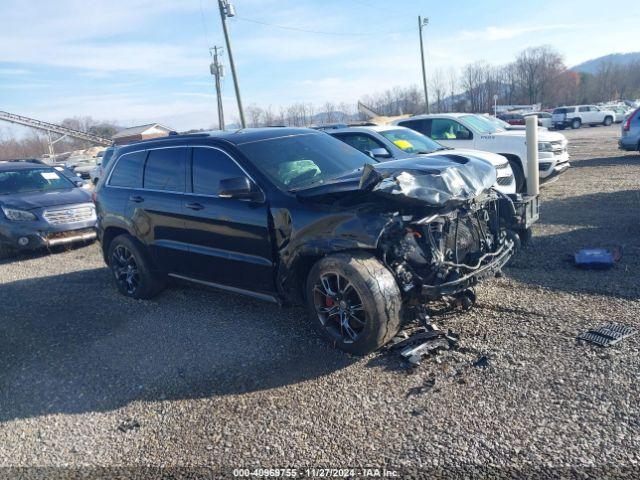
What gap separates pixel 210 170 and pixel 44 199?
6.05 m

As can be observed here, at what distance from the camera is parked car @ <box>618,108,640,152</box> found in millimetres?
14930

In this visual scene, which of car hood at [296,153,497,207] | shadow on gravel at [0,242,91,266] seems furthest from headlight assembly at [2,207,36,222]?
car hood at [296,153,497,207]

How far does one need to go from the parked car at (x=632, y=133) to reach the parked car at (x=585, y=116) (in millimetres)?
25520

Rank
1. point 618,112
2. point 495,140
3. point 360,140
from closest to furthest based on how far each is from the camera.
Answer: point 360,140 → point 495,140 → point 618,112

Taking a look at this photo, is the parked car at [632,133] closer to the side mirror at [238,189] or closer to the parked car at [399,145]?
the parked car at [399,145]

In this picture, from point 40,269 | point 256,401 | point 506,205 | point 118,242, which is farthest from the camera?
point 40,269

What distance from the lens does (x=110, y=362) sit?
4535 millimetres

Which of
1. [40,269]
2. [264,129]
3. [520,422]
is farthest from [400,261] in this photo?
[40,269]

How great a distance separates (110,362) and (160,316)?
1.06 m

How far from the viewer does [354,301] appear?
409 cm

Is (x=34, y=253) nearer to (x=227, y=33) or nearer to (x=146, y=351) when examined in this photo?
(x=146, y=351)

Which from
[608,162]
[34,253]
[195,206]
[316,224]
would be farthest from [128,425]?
[608,162]

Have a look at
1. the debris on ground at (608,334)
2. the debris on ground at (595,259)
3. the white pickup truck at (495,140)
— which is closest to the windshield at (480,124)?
the white pickup truck at (495,140)

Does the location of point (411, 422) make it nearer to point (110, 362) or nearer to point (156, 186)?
point (110, 362)
